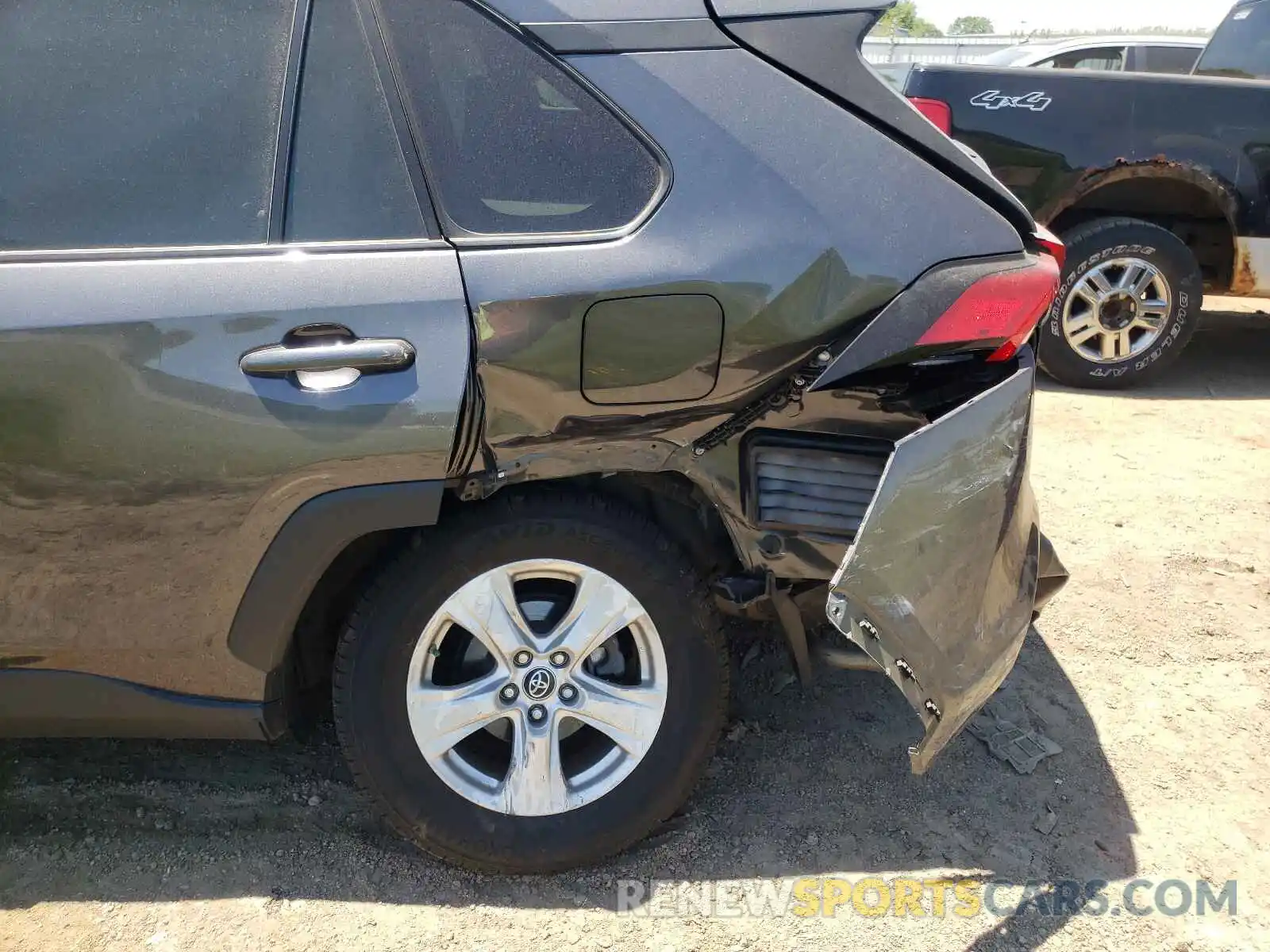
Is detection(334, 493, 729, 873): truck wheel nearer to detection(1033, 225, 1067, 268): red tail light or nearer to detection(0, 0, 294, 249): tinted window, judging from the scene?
detection(0, 0, 294, 249): tinted window

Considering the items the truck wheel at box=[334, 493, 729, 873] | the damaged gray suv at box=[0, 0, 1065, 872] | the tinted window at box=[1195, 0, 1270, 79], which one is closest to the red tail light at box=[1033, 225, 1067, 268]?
the damaged gray suv at box=[0, 0, 1065, 872]

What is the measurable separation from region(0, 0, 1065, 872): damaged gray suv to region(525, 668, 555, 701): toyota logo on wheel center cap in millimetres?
30

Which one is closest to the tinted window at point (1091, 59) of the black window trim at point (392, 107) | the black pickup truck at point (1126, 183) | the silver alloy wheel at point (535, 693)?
the black pickup truck at point (1126, 183)

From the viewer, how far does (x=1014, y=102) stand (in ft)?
17.3

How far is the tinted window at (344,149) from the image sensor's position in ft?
6.59

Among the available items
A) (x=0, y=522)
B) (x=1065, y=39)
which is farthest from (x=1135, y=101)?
(x=0, y=522)

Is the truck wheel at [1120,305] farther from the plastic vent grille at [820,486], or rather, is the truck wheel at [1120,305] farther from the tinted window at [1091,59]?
the plastic vent grille at [820,486]

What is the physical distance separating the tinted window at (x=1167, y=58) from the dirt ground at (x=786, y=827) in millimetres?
6723

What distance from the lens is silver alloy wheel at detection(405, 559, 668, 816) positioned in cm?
220

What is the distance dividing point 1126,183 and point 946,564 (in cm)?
428

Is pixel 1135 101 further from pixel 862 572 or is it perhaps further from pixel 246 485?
pixel 246 485

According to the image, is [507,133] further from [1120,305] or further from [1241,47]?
[1241,47]

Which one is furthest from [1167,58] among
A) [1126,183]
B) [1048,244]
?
[1048,244]

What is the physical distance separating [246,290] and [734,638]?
185cm
